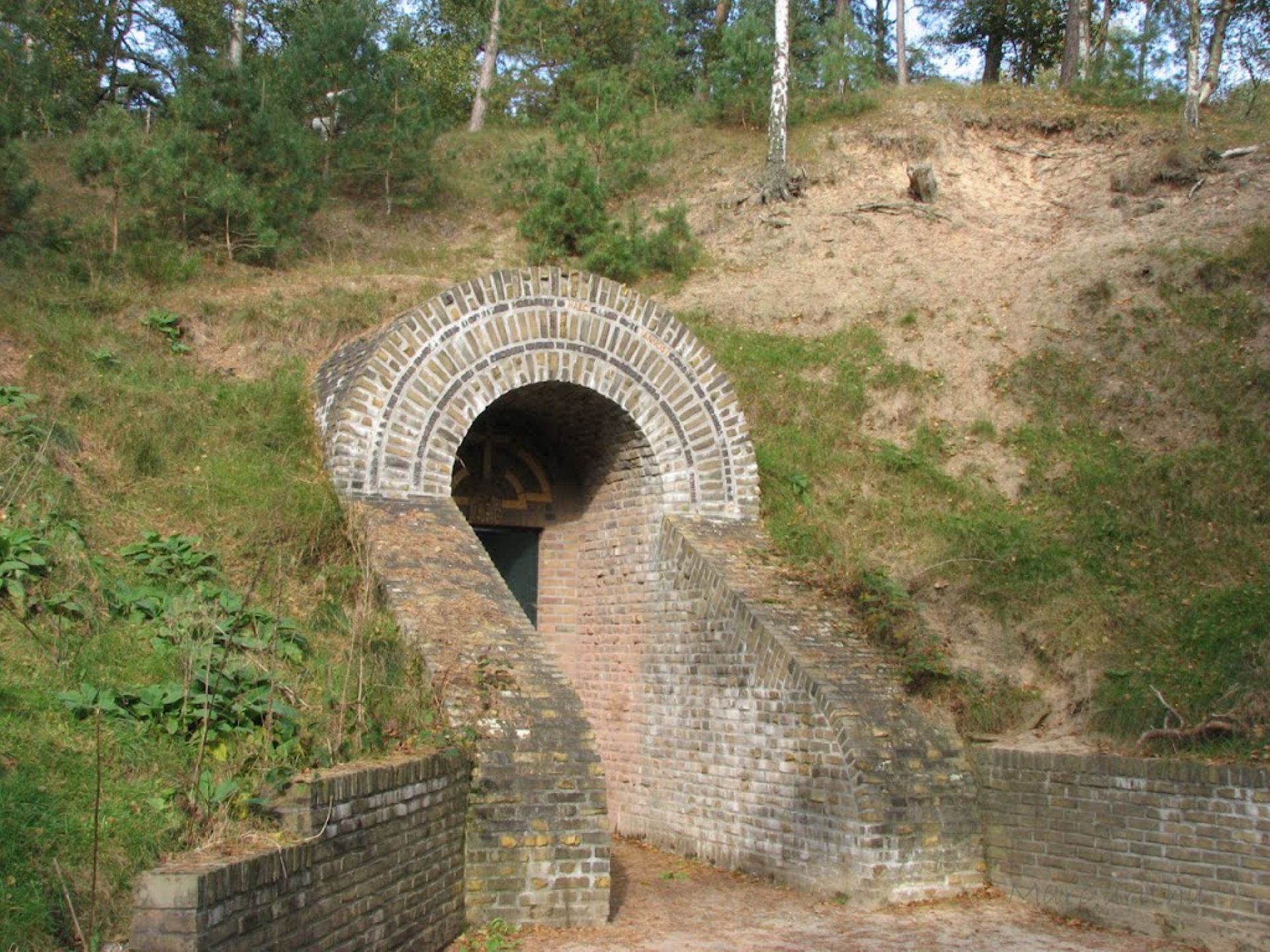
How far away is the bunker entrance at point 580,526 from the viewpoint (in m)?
10.9

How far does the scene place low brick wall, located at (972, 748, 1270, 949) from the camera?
7.04m

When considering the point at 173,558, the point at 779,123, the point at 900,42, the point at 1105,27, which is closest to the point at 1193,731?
the point at 173,558

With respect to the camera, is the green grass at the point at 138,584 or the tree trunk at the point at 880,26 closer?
the green grass at the point at 138,584

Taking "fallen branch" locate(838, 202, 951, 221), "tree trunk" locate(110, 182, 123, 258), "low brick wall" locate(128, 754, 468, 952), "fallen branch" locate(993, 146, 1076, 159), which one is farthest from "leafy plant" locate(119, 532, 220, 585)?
"fallen branch" locate(993, 146, 1076, 159)

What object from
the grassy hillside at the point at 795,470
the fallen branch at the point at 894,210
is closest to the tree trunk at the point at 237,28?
the grassy hillside at the point at 795,470

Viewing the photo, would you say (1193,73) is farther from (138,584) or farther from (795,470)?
(138,584)

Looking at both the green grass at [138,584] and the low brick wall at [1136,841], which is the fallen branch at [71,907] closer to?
the green grass at [138,584]

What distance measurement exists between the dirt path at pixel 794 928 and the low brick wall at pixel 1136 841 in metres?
0.21

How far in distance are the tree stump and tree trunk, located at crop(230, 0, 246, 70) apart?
515 inches

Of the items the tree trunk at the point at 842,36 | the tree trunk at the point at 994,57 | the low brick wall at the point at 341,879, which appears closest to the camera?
the low brick wall at the point at 341,879

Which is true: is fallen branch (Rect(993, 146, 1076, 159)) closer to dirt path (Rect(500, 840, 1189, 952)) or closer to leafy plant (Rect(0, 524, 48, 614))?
dirt path (Rect(500, 840, 1189, 952))

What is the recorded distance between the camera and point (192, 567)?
7.75 meters

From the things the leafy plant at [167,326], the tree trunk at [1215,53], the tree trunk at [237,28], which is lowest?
the leafy plant at [167,326]

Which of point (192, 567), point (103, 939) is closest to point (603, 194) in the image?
point (192, 567)
